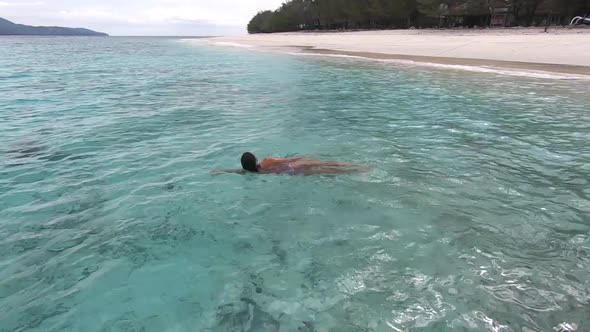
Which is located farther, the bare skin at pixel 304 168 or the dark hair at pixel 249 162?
the bare skin at pixel 304 168

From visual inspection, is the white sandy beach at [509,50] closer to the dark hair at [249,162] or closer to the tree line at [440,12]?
the tree line at [440,12]

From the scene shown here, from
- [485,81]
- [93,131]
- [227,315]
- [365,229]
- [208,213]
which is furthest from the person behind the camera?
[485,81]

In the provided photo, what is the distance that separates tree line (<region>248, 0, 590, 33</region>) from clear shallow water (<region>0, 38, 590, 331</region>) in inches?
1725

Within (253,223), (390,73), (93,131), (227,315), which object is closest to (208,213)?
(253,223)

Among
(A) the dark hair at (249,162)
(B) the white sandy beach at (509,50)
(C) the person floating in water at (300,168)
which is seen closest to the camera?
(A) the dark hair at (249,162)

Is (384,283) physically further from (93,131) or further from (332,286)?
(93,131)

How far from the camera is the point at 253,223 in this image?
561cm

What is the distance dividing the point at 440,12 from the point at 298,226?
2280 inches

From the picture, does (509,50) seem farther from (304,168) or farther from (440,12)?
(440,12)

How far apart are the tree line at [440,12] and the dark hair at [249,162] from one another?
4850 centimetres

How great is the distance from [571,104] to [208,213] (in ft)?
44.0

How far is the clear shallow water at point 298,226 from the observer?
12.4 feet

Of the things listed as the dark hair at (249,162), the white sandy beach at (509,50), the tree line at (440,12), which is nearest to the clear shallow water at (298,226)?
the dark hair at (249,162)

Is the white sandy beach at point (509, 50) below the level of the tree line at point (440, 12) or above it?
below
